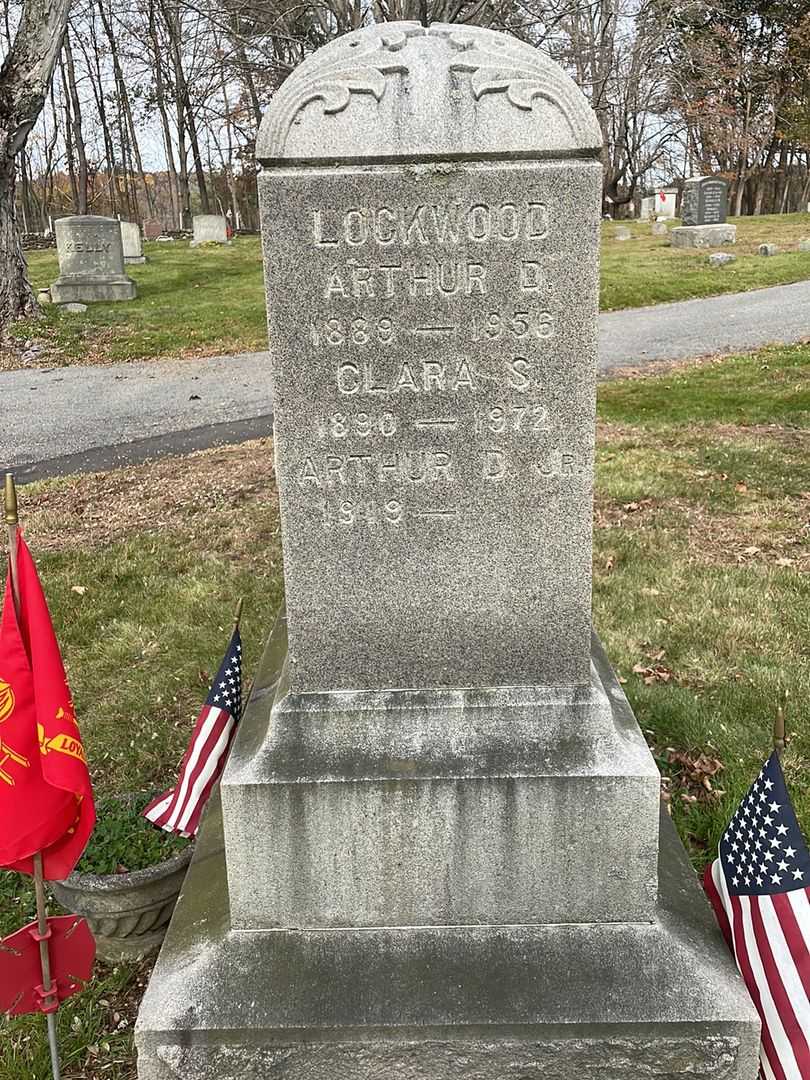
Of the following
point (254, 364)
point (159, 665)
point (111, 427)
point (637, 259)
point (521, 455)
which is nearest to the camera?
point (521, 455)

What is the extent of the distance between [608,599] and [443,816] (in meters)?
3.22

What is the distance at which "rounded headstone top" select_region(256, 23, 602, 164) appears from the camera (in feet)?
7.41

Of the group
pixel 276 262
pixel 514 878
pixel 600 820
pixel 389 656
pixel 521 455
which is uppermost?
pixel 276 262

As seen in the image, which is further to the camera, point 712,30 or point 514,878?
point 712,30

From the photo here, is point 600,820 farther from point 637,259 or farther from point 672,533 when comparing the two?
point 637,259

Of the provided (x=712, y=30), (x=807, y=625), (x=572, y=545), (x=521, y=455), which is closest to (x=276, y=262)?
(x=521, y=455)

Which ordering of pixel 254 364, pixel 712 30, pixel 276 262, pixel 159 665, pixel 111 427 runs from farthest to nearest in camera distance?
pixel 712 30 < pixel 254 364 < pixel 111 427 < pixel 159 665 < pixel 276 262

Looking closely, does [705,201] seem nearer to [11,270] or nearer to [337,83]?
[11,270]

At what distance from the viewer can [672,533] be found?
6.54 metres

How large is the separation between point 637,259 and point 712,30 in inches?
628

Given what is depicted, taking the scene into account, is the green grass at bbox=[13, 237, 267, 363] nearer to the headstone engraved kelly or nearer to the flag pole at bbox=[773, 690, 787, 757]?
the headstone engraved kelly

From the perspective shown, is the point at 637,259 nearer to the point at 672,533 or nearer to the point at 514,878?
the point at 672,533

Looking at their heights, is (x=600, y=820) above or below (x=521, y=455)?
below

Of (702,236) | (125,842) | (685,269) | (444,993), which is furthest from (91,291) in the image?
(444,993)
